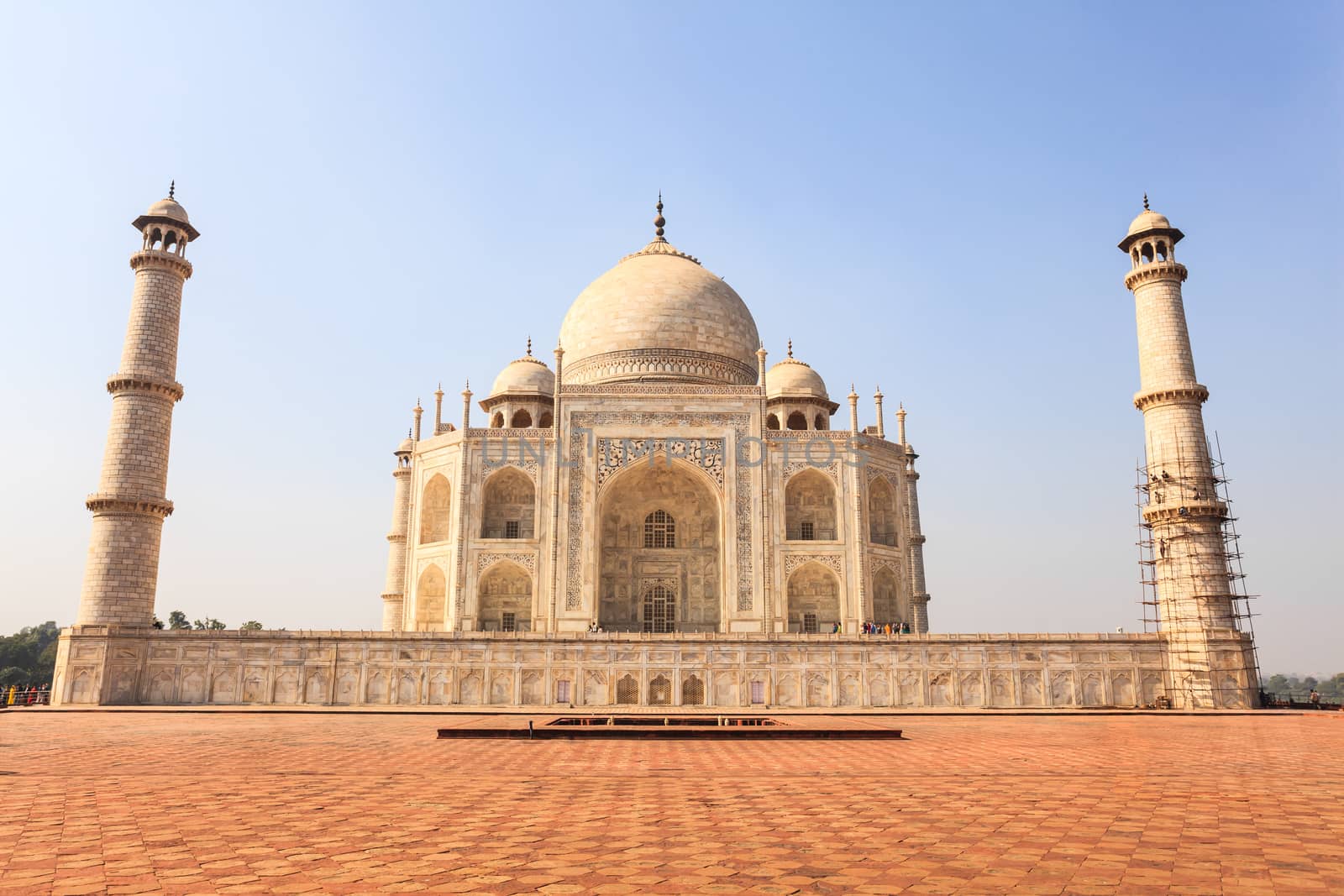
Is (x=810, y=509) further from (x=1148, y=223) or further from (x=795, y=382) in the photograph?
(x=1148, y=223)

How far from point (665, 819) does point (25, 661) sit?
162 feet

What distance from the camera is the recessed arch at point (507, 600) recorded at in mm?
26461

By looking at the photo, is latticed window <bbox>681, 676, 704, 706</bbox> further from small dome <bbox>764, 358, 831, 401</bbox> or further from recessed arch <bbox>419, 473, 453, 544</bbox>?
small dome <bbox>764, 358, 831, 401</bbox>

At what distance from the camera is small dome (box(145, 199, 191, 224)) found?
22359mm

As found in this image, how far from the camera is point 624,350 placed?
3072 cm

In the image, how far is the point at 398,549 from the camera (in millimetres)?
33000

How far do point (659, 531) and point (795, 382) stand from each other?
291 inches

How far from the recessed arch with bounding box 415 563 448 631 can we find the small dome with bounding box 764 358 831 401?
11.8 m

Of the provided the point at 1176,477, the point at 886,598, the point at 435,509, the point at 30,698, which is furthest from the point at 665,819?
the point at 435,509

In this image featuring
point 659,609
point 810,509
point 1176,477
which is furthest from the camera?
point 810,509

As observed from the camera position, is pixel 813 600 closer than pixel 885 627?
No

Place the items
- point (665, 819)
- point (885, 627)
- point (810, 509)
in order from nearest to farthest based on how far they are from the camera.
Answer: point (665, 819) → point (885, 627) → point (810, 509)

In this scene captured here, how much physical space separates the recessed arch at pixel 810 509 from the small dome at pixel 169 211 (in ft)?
54.4

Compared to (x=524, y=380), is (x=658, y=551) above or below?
below
